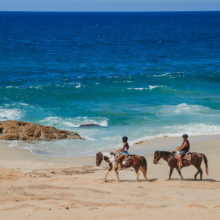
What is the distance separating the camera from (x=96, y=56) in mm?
57219

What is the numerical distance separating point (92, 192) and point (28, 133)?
10.5m

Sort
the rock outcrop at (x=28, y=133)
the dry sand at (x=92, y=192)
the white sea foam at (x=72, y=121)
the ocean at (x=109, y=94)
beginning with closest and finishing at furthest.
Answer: the dry sand at (x=92, y=192)
the rock outcrop at (x=28, y=133)
the ocean at (x=109, y=94)
the white sea foam at (x=72, y=121)

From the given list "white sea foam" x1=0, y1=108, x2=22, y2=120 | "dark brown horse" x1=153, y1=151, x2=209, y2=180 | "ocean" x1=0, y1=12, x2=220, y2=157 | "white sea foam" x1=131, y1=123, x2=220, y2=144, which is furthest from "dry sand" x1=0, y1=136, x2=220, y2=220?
"white sea foam" x1=0, y1=108, x2=22, y2=120

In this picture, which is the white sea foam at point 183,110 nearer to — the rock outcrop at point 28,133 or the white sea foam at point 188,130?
the white sea foam at point 188,130

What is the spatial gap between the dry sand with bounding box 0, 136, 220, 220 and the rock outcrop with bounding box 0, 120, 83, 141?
2653 millimetres

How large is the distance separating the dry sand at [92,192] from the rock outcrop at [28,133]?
2.65 m

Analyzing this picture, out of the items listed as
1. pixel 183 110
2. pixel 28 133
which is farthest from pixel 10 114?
pixel 183 110

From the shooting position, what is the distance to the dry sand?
8734 millimetres

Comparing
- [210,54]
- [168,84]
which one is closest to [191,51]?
[210,54]

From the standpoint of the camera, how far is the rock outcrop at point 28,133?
66.8ft

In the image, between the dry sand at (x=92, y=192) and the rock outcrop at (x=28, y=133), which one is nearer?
the dry sand at (x=92, y=192)

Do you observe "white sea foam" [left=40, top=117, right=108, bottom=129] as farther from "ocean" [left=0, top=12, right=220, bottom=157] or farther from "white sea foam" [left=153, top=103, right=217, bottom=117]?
"white sea foam" [left=153, top=103, right=217, bottom=117]

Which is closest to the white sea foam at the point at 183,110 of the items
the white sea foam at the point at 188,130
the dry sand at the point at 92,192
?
the white sea foam at the point at 188,130

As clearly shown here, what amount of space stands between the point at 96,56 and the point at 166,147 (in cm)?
4017
